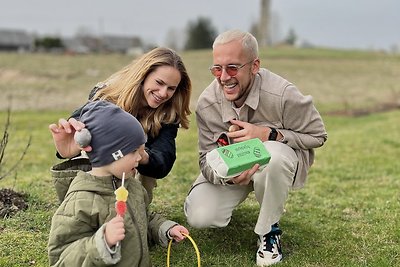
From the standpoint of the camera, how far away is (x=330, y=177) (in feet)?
21.8

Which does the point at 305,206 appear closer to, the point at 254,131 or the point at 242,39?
the point at 254,131

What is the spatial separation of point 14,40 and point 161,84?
219 ft

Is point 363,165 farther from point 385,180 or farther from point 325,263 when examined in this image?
point 325,263

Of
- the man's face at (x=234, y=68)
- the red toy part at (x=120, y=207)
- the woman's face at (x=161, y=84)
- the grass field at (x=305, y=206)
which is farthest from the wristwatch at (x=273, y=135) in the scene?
the red toy part at (x=120, y=207)

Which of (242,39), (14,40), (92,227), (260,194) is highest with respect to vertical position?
(242,39)

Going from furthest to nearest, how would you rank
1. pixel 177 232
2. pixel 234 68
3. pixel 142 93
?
pixel 142 93 < pixel 234 68 < pixel 177 232

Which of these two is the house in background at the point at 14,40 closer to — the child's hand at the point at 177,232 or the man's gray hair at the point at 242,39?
the man's gray hair at the point at 242,39

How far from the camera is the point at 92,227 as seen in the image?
8.86 feet

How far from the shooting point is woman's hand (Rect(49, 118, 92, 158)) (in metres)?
2.93

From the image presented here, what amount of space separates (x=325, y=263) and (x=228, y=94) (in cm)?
130

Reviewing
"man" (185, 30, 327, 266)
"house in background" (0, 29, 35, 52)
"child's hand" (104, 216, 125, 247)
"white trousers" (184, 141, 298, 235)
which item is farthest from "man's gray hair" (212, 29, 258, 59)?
"house in background" (0, 29, 35, 52)

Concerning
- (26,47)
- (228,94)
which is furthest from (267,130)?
(26,47)

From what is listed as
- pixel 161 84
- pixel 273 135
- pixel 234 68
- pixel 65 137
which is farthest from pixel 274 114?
pixel 65 137

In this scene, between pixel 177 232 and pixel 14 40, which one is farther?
pixel 14 40
